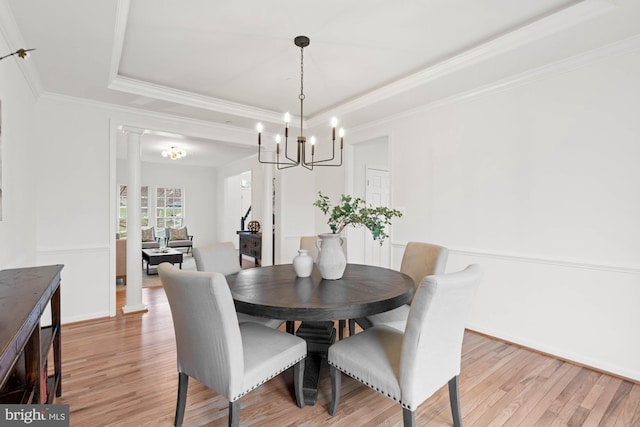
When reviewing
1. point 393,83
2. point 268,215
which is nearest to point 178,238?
point 268,215

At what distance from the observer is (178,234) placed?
825cm

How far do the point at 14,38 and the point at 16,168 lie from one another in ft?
3.14

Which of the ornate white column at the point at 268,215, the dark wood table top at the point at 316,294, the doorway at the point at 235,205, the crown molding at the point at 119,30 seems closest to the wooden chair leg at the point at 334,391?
the dark wood table top at the point at 316,294

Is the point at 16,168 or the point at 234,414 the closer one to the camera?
the point at 234,414

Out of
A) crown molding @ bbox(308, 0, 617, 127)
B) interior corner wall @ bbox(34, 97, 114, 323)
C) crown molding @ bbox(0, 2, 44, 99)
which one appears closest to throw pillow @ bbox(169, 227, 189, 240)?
interior corner wall @ bbox(34, 97, 114, 323)

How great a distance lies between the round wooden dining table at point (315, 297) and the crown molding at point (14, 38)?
6.74 ft

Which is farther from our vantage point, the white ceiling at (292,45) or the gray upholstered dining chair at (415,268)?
the gray upholstered dining chair at (415,268)

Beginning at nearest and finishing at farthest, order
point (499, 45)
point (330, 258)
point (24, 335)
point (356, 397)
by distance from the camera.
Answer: point (24, 335) → point (356, 397) → point (330, 258) → point (499, 45)

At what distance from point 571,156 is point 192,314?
2.94 m

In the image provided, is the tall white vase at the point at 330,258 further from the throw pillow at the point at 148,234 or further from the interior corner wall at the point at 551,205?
the throw pillow at the point at 148,234

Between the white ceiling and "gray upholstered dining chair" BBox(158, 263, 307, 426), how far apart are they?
170cm

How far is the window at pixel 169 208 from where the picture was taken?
28.2 ft

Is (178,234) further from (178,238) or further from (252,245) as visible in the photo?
(252,245)

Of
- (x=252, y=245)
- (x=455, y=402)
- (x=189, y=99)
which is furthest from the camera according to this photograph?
(x=252, y=245)
